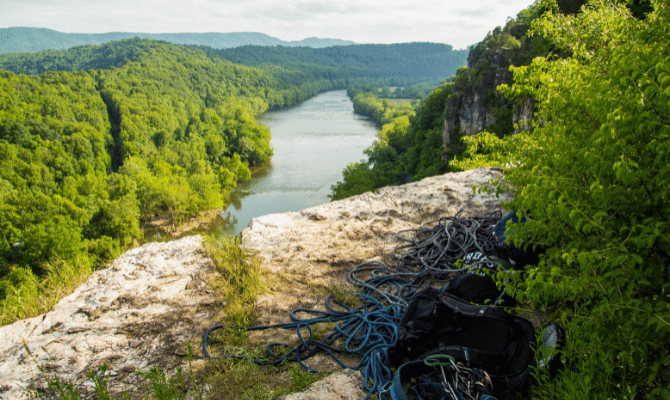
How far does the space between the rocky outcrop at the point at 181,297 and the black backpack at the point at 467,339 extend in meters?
0.51

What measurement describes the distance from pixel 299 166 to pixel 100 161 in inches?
829

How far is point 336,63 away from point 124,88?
5750 inches

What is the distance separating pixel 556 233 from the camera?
7.34 feet

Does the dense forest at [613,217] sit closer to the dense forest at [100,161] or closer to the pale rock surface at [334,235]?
the pale rock surface at [334,235]

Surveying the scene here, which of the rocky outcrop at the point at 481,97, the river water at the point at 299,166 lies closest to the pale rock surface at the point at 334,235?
the river water at the point at 299,166

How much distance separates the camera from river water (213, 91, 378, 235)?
3143 cm

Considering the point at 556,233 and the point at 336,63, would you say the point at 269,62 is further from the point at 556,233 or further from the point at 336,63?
the point at 556,233

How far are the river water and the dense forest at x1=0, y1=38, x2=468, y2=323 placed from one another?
2176mm

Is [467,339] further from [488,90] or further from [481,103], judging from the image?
[481,103]

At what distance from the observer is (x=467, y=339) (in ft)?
9.29

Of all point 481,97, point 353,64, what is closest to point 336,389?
point 481,97

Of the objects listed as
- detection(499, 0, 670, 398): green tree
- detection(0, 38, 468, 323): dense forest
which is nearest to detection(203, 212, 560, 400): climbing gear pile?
detection(499, 0, 670, 398): green tree

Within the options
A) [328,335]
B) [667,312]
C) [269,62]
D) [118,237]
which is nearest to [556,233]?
[667,312]

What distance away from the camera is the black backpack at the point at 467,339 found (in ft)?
8.43
